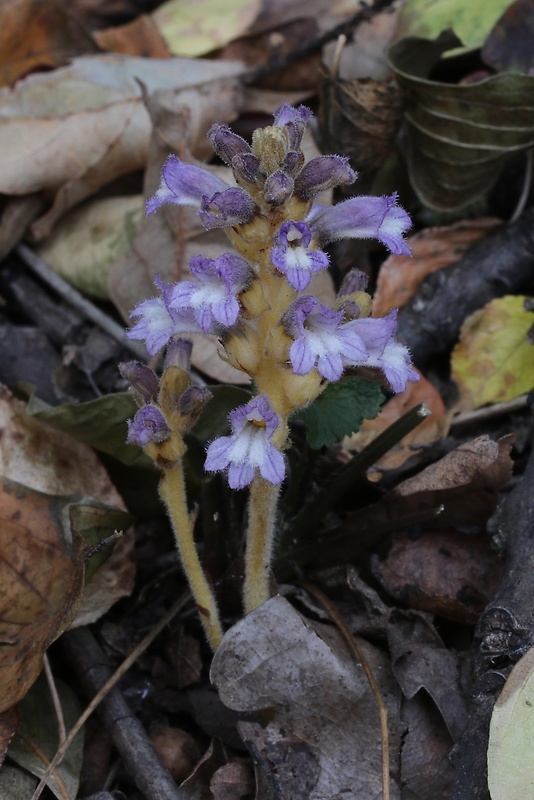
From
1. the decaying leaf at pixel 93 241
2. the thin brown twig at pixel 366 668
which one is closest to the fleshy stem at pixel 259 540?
the thin brown twig at pixel 366 668

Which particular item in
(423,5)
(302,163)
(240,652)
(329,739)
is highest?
(302,163)

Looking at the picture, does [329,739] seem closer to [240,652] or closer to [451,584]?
[240,652]

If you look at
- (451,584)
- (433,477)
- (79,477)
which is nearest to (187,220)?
(79,477)

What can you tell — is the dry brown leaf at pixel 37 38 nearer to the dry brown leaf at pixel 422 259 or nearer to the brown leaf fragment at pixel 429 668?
the dry brown leaf at pixel 422 259

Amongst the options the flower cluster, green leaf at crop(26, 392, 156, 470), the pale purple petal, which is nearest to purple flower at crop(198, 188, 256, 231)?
the flower cluster

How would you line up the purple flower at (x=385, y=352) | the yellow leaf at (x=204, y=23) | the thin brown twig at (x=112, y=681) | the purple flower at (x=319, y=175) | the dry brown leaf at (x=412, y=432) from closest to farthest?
the purple flower at (x=319, y=175), the purple flower at (x=385, y=352), the thin brown twig at (x=112, y=681), the dry brown leaf at (x=412, y=432), the yellow leaf at (x=204, y=23)
